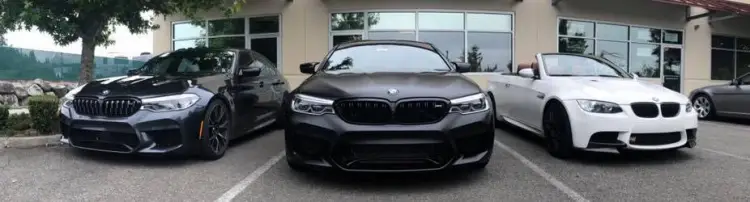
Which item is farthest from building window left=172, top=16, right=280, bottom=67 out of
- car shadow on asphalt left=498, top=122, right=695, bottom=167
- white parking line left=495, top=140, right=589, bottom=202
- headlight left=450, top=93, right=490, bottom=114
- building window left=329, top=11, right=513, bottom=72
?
headlight left=450, top=93, right=490, bottom=114

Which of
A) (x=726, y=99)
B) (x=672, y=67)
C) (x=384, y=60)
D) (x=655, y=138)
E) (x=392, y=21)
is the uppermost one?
(x=392, y=21)

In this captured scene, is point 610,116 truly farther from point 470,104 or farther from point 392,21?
point 392,21

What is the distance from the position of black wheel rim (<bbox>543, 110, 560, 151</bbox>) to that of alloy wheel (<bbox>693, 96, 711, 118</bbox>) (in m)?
6.65

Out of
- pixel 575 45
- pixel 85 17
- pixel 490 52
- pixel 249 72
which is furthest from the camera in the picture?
pixel 575 45

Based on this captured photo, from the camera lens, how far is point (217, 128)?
18.6 feet

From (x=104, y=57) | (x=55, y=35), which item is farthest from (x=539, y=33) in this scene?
(x=104, y=57)

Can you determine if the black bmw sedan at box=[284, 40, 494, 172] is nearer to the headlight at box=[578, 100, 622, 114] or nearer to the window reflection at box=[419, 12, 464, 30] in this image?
the headlight at box=[578, 100, 622, 114]

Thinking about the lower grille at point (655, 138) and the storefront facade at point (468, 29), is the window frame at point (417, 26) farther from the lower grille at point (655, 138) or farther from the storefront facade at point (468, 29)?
the lower grille at point (655, 138)

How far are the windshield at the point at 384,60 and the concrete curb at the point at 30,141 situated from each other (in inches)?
140

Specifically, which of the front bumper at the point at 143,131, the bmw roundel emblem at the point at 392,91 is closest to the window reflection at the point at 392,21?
the front bumper at the point at 143,131

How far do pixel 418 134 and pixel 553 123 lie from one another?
252 centimetres

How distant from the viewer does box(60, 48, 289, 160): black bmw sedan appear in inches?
199

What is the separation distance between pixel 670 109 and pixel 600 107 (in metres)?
0.77

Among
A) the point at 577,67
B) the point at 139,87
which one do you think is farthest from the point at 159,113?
the point at 577,67
